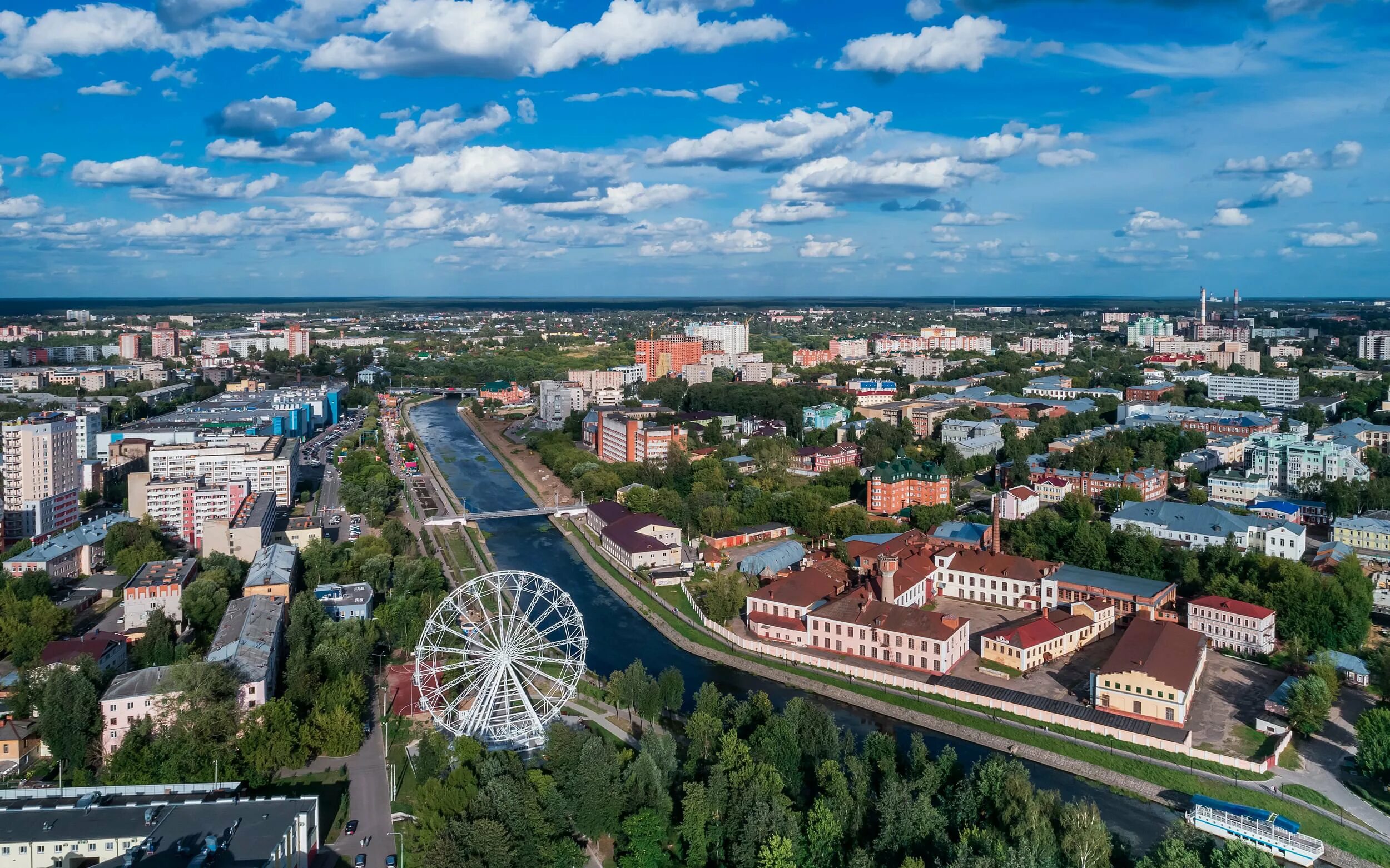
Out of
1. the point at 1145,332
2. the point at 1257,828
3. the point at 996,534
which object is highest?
the point at 1145,332

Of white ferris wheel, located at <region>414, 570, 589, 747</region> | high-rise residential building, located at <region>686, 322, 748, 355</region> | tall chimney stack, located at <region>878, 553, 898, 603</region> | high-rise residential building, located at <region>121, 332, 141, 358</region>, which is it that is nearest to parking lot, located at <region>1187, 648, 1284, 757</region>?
tall chimney stack, located at <region>878, 553, 898, 603</region>

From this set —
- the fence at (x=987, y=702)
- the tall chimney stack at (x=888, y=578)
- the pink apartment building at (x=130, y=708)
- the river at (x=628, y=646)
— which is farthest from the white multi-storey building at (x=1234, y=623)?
the pink apartment building at (x=130, y=708)

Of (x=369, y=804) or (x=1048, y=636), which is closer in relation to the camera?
(x=369, y=804)

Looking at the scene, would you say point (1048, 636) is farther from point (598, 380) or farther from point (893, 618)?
point (598, 380)

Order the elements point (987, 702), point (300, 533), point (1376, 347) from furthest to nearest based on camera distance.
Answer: point (1376, 347)
point (300, 533)
point (987, 702)

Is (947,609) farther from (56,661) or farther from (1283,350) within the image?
(1283,350)

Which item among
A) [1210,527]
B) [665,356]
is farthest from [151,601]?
[665,356]

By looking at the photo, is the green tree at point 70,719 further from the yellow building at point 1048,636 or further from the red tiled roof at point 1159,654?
the red tiled roof at point 1159,654
